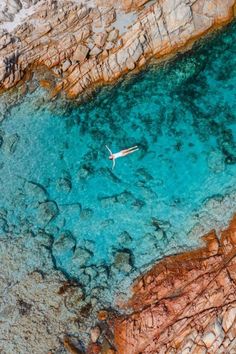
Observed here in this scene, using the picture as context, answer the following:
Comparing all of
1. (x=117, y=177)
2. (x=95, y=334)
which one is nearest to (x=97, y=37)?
(x=117, y=177)

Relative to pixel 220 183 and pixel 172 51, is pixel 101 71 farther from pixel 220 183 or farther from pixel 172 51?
pixel 220 183

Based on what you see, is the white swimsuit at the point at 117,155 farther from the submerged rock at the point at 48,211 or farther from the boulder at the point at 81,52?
the boulder at the point at 81,52

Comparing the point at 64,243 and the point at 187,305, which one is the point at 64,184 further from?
the point at 187,305

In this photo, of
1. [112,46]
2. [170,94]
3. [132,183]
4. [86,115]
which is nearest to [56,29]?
[112,46]

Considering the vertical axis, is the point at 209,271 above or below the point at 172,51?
below

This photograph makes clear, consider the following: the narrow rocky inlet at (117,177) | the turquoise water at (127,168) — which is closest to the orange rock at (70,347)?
the narrow rocky inlet at (117,177)
